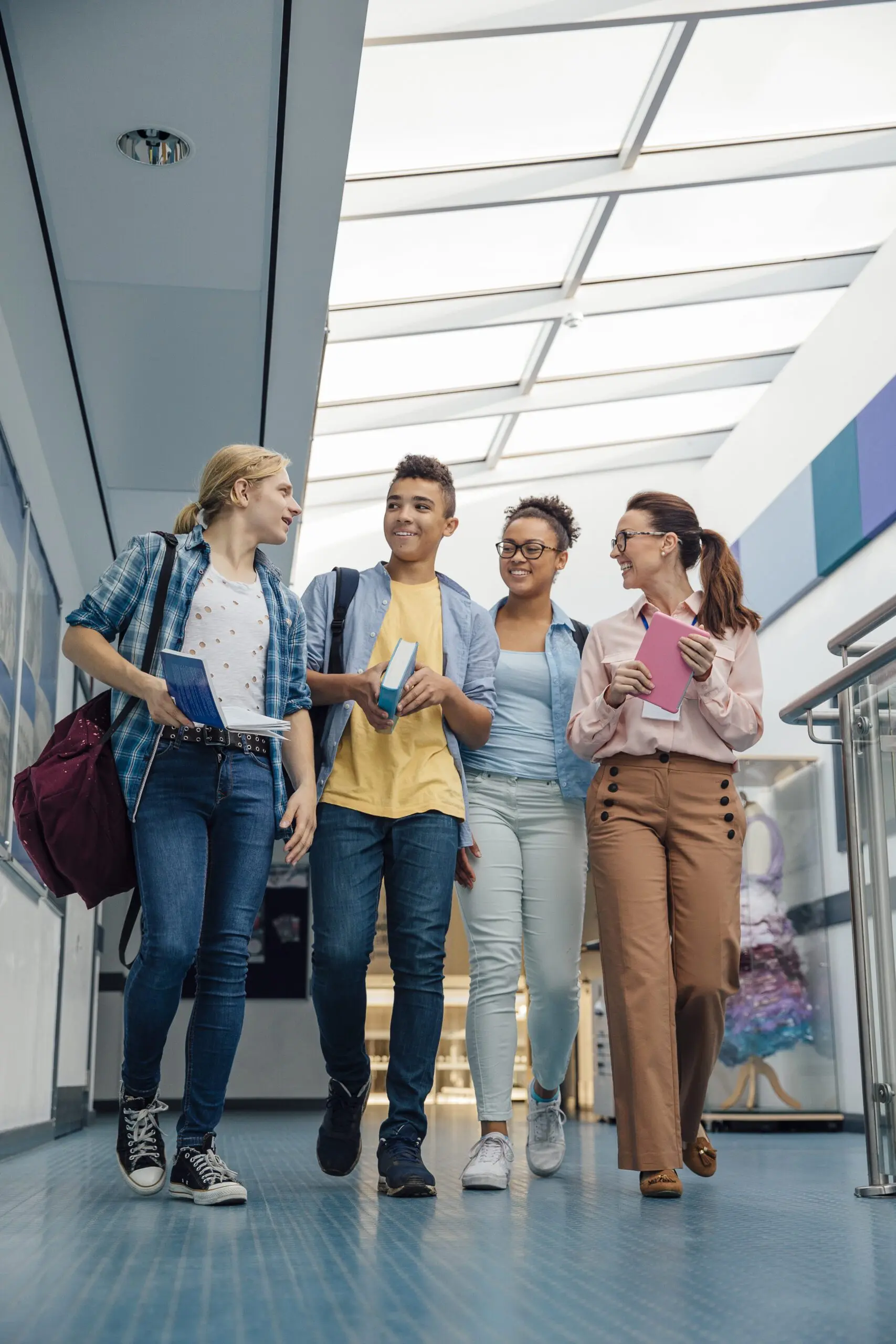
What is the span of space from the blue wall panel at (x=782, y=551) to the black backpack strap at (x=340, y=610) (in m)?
4.00

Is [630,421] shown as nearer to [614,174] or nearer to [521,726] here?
[614,174]

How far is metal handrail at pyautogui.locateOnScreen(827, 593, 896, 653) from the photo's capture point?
2455mm

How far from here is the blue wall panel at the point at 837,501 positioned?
5.96 metres

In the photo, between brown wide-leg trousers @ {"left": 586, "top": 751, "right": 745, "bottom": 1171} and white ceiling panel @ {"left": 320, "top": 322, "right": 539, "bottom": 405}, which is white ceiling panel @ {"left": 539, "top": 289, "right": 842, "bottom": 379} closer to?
white ceiling panel @ {"left": 320, "top": 322, "right": 539, "bottom": 405}

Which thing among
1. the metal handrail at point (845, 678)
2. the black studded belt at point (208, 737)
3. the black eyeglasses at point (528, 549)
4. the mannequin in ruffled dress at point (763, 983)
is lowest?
the mannequin in ruffled dress at point (763, 983)

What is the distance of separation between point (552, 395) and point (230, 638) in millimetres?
5362

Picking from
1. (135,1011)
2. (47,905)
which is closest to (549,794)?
(135,1011)

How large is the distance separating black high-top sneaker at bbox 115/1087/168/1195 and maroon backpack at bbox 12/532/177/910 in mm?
379

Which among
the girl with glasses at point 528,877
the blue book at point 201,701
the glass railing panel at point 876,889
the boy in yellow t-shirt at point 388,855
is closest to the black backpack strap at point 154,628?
the blue book at point 201,701

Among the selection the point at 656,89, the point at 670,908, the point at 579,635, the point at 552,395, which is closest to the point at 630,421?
the point at 552,395

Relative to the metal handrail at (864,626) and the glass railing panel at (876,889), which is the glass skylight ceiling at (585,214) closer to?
the metal handrail at (864,626)

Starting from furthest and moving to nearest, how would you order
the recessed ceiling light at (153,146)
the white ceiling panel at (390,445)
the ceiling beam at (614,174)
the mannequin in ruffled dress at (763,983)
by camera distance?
the white ceiling panel at (390,445) < the mannequin in ruffled dress at (763,983) < the ceiling beam at (614,174) < the recessed ceiling light at (153,146)

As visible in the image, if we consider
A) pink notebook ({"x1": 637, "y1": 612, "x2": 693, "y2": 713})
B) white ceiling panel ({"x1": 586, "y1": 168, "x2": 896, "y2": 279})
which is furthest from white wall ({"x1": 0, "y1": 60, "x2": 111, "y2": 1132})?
white ceiling panel ({"x1": 586, "y1": 168, "x2": 896, "y2": 279})

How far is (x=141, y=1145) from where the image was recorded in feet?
8.05
